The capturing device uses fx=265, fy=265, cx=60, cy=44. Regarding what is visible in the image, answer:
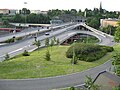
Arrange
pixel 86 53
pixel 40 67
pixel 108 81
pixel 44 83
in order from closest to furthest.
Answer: pixel 108 81, pixel 44 83, pixel 40 67, pixel 86 53

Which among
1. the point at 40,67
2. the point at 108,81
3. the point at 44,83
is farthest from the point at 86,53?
the point at 108,81

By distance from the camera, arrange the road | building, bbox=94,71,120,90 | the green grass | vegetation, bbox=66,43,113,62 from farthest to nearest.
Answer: vegetation, bbox=66,43,113,62, the green grass, the road, building, bbox=94,71,120,90

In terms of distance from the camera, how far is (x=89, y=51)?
45.0 m

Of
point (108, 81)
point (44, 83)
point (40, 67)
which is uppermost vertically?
point (108, 81)

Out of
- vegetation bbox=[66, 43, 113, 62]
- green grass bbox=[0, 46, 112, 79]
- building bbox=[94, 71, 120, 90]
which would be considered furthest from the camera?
vegetation bbox=[66, 43, 113, 62]

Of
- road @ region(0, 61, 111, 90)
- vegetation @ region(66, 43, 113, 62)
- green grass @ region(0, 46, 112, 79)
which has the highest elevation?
vegetation @ region(66, 43, 113, 62)

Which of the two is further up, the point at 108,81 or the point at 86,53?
the point at 108,81

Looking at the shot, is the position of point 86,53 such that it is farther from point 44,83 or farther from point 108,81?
point 108,81

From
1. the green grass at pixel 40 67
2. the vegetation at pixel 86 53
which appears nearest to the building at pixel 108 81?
the green grass at pixel 40 67

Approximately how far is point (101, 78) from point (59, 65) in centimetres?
1358

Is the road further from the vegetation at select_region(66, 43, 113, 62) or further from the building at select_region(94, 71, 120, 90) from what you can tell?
the vegetation at select_region(66, 43, 113, 62)

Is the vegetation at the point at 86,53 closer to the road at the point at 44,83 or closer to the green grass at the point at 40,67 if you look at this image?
the green grass at the point at 40,67

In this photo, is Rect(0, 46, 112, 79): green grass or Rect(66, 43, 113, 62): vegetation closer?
Rect(0, 46, 112, 79): green grass

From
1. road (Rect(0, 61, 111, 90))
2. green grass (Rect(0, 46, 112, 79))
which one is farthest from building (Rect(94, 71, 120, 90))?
green grass (Rect(0, 46, 112, 79))
